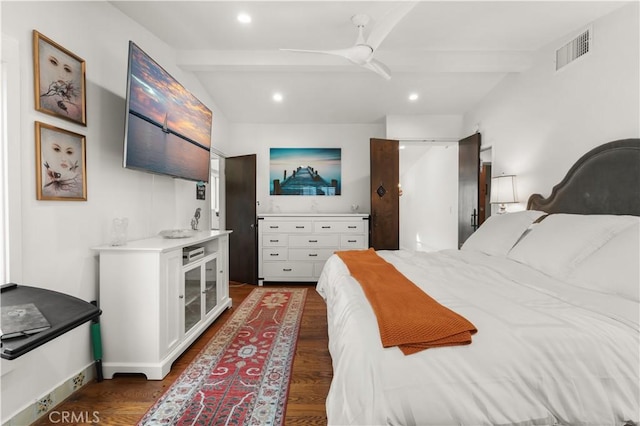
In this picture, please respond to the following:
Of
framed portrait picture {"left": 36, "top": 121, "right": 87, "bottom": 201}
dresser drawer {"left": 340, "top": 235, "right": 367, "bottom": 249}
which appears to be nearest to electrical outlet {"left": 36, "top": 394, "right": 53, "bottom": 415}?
framed portrait picture {"left": 36, "top": 121, "right": 87, "bottom": 201}

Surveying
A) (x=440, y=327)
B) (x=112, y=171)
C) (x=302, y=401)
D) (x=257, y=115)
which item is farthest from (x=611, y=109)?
(x=257, y=115)

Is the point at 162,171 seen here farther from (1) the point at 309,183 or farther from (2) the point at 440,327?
(1) the point at 309,183

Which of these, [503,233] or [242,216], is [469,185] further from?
[242,216]

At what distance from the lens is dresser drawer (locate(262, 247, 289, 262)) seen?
4427 millimetres

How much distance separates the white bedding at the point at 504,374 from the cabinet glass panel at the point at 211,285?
193 centimetres

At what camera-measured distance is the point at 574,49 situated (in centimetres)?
248

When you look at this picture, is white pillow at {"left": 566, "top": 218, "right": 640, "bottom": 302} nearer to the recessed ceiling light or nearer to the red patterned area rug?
the red patterned area rug

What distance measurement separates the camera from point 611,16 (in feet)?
7.14

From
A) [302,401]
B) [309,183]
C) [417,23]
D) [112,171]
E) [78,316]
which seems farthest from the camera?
[309,183]

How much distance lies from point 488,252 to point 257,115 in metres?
3.77

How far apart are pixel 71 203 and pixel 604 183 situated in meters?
3.68

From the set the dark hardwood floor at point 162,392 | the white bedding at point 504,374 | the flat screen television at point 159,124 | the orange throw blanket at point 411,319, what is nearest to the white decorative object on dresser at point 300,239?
the flat screen television at point 159,124

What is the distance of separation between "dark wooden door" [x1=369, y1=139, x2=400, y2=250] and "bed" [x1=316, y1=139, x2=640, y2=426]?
8.53ft

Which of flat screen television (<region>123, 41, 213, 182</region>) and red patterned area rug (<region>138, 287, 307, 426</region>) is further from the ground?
flat screen television (<region>123, 41, 213, 182</region>)
